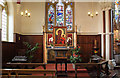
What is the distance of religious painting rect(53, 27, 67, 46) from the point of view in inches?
456

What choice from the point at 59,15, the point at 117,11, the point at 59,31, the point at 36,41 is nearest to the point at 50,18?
the point at 59,15

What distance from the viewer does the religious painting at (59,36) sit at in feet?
38.0

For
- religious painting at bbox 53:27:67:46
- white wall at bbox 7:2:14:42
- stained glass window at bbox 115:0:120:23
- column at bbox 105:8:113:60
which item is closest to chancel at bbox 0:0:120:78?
religious painting at bbox 53:27:67:46

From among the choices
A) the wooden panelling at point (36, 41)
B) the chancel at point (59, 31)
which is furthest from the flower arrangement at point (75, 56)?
the wooden panelling at point (36, 41)

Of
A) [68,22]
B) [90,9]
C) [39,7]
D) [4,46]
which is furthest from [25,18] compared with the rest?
[90,9]

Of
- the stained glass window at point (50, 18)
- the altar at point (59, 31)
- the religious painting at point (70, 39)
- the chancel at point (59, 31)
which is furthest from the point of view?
the stained glass window at point (50, 18)

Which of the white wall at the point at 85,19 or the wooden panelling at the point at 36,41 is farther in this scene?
the white wall at the point at 85,19

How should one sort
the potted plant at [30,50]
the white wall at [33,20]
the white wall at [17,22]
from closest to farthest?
the white wall at [17,22], the potted plant at [30,50], the white wall at [33,20]

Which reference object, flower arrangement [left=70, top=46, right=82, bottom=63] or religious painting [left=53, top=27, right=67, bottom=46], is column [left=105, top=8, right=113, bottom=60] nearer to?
flower arrangement [left=70, top=46, right=82, bottom=63]

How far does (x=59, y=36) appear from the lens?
459 inches

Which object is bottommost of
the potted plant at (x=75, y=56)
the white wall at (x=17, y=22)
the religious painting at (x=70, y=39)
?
the potted plant at (x=75, y=56)

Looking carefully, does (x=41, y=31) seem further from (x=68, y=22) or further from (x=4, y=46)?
(x=4, y=46)

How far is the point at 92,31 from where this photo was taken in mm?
12188

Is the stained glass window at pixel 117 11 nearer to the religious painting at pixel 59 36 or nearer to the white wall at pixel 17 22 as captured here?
the religious painting at pixel 59 36
